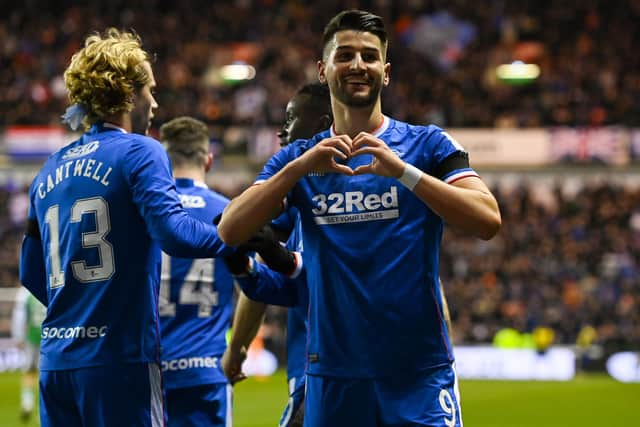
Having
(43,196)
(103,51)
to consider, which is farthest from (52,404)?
(103,51)

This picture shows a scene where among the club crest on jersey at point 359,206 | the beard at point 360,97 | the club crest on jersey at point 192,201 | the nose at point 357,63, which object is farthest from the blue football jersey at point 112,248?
the club crest on jersey at point 192,201

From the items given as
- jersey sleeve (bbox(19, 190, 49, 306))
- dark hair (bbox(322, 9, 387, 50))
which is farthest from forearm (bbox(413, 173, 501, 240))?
jersey sleeve (bbox(19, 190, 49, 306))

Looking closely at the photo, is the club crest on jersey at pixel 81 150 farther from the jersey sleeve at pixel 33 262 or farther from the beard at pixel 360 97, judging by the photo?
the beard at pixel 360 97

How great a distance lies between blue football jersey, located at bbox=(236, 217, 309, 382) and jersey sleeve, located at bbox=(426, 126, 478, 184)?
879 millimetres

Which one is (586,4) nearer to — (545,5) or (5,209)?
(545,5)

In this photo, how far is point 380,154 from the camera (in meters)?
3.83

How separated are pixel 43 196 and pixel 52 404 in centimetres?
90

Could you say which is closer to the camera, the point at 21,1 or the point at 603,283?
the point at 603,283

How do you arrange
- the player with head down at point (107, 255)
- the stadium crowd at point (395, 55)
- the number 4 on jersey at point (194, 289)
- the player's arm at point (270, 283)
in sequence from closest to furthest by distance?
the player with head down at point (107, 255)
the player's arm at point (270, 283)
the number 4 on jersey at point (194, 289)
the stadium crowd at point (395, 55)

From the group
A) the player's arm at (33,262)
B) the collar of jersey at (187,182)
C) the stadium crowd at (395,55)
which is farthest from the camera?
the stadium crowd at (395,55)

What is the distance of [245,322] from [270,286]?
0.79 m

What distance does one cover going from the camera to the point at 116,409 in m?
4.27

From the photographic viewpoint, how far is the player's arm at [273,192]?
388 centimetres

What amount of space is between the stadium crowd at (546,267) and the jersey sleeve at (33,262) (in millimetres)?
17566
